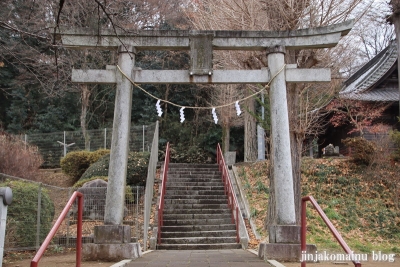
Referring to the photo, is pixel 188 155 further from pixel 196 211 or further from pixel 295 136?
pixel 295 136

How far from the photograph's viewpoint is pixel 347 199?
1477cm

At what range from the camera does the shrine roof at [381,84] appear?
18469 millimetres

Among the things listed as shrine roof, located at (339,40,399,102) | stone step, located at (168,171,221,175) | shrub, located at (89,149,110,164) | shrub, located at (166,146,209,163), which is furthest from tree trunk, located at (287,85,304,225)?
shrub, located at (166,146,209,163)

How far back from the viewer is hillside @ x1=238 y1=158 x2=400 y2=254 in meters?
12.2

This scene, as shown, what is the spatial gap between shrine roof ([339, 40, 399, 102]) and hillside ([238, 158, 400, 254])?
145 inches

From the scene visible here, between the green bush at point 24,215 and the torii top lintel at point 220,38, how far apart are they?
11.0ft

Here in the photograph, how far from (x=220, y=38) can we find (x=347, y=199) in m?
9.30

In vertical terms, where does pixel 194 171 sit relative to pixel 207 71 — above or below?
below

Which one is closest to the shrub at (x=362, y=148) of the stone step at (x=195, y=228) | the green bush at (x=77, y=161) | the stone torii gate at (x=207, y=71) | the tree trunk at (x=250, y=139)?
the tree trunk at (x=250, y=139)

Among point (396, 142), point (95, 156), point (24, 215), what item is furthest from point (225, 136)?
point (24, 215)

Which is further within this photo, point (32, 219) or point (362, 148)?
point (362, 148)

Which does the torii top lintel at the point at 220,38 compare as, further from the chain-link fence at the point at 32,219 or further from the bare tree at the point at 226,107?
the bare tree at the point at 226,107

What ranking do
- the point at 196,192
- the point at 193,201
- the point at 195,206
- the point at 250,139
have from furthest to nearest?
the point at 250,139
the point at 196,192
the point at 193,201
the point at 195,206

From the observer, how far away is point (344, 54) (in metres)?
13.2
